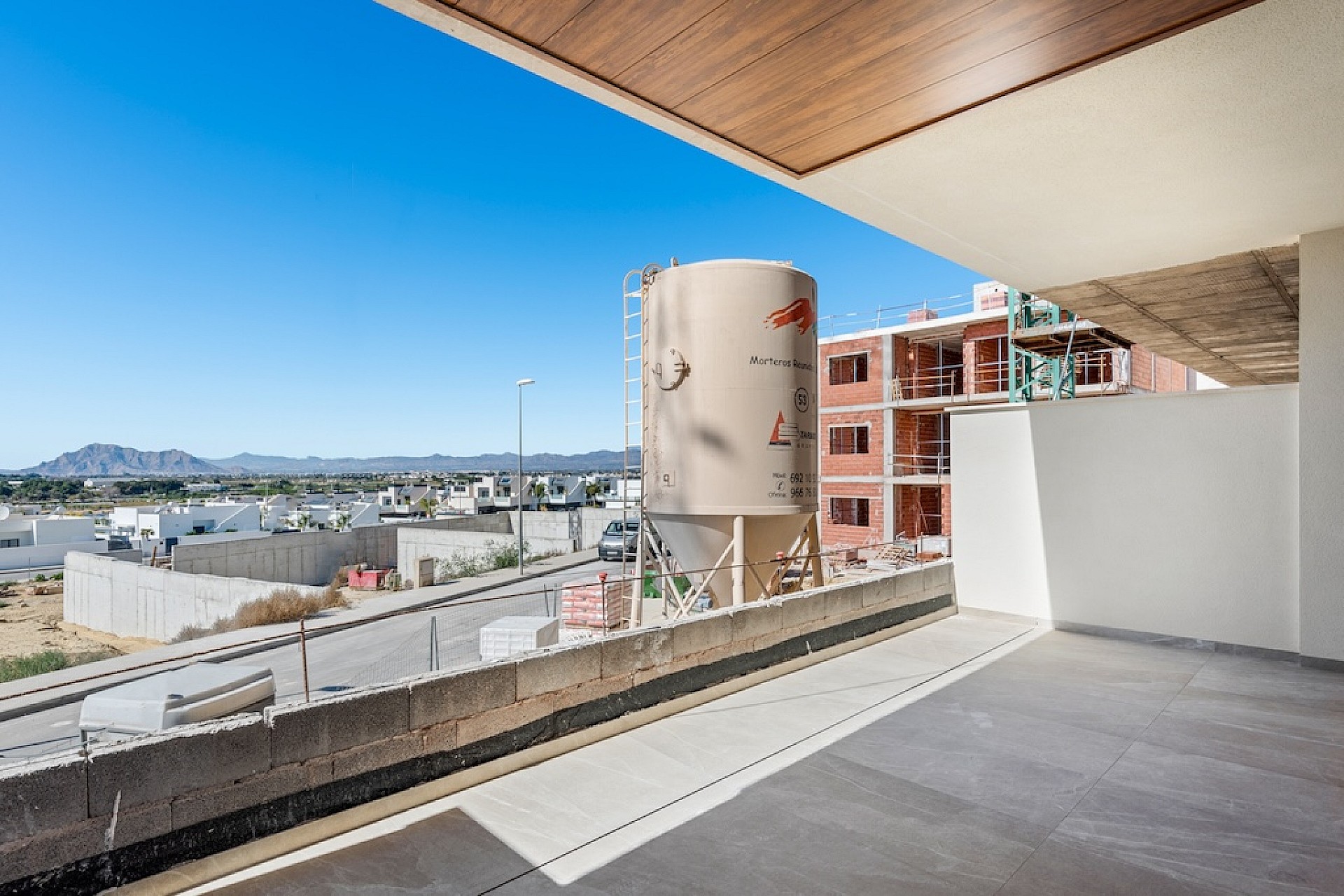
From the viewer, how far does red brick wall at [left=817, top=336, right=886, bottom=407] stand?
28.2m

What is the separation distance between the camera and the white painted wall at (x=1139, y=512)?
7.39 m

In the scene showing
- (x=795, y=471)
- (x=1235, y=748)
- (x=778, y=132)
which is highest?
(x=778, y=132)

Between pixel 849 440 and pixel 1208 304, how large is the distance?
19971mm

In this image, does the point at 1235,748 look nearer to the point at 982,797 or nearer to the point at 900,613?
the point at 982,797

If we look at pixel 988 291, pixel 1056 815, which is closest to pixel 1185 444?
pixel 1056 815

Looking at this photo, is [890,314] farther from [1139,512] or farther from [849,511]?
[1139,512]

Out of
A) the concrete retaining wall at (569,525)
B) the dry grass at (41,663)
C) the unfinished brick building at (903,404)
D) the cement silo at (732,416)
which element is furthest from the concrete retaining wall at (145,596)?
the cement silo at (732,416)

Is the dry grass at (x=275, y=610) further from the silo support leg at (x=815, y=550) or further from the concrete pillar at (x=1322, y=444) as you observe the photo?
the concrete pillar at (x=1322, y=444)

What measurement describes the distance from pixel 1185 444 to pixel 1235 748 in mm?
4116

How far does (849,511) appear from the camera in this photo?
94.7 ft

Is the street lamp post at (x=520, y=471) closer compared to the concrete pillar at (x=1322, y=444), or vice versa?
the concrete pillar at (x=1322, y=444)

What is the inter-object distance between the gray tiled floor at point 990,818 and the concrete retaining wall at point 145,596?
80.1ft

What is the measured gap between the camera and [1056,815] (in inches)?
157

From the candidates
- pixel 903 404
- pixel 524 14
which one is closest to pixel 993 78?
pixel 524 14
